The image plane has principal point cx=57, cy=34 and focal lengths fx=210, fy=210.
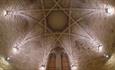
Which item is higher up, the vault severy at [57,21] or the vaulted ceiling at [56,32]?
the vault severy at [57,21]

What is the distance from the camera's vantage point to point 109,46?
15.4 meters

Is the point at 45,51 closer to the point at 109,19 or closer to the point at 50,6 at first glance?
the point at 50,6

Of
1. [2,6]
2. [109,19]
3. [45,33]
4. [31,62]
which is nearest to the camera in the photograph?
[2,6]

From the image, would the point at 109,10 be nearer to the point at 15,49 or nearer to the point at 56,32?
the point at 56,32

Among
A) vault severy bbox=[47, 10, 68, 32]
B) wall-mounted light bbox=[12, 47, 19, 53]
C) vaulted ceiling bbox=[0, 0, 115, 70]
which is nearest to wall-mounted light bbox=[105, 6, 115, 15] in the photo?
vaulted ceiling bbox=[0, 0, 115, 70]

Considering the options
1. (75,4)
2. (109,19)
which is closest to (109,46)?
(109,19)

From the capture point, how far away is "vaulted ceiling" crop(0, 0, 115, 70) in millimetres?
15266

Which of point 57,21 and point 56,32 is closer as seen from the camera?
point 57,21

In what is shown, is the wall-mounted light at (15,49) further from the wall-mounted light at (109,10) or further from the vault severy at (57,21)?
the wall-mounted light at (109,10)

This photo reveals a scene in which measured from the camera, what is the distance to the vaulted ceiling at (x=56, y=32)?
50.1 feet

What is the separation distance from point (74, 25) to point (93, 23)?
218 cm

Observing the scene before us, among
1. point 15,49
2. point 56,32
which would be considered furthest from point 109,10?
point 15,49

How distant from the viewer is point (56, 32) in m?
19.3

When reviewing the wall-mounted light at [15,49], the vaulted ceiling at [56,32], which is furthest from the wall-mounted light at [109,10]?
the wall-mounted light at [15,49]
